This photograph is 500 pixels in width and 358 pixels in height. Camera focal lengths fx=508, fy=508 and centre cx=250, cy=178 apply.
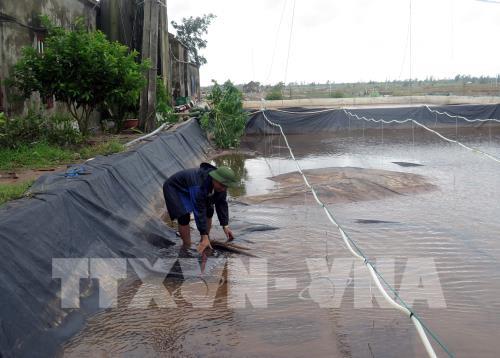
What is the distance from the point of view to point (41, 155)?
359 inches

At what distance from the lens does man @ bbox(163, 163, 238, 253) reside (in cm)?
575

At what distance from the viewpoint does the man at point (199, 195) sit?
5746mm

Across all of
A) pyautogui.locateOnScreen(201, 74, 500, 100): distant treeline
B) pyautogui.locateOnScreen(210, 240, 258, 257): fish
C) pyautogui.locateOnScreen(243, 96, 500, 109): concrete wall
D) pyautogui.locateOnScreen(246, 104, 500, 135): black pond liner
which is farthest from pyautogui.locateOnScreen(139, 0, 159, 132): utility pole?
pyautogui.locateOnScreen(201, 74, 500, 100): distant treeline

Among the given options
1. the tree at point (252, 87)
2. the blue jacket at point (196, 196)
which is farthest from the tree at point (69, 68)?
the tree at point (252, 87)

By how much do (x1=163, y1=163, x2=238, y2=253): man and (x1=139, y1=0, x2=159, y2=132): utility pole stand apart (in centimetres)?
789

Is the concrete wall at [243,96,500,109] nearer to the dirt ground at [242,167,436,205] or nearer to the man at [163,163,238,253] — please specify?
the dirt ground at [242,167,436,205]

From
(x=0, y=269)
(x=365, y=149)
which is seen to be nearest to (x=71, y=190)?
(x=0, y=269)

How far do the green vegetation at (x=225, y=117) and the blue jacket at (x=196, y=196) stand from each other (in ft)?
38.7

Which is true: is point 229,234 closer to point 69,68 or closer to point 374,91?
point 69,68

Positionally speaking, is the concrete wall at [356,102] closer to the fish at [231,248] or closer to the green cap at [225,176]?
the fish at [231,248]

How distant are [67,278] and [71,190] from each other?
1.27m

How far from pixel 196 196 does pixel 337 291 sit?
6.38 ft

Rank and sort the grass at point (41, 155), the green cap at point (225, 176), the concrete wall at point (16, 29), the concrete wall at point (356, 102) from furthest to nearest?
the concrete wall at point (356, 102), the concrete wall at point (16, 29), the grass at point (41, 155), the green cap at point (225, 176)

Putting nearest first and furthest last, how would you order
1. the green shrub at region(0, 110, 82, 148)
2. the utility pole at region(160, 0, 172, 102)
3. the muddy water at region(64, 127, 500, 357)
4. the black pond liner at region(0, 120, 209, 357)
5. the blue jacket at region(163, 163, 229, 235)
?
the black pond liner at region(0, 120, 209, 357) → the muddy water at region(64, 127, 500, 357) → the blue jacket at region(163, 163, 229, 235) → the green shrub at region(0, 110, 82, 148) → the utility pole at region(160, 0, 172, 102)
